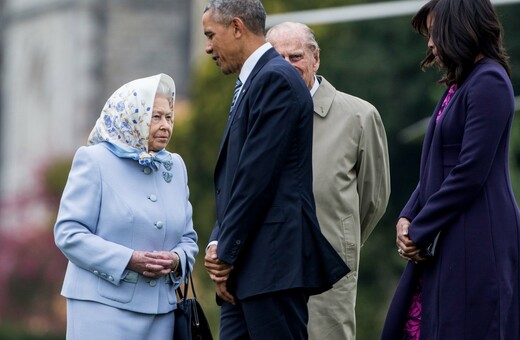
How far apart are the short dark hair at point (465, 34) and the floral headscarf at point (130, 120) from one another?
118cm

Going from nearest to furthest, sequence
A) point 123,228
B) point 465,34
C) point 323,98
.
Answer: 1. point 465,34
2. point 123,228
3. point 323,98

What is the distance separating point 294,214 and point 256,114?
16.7 inches

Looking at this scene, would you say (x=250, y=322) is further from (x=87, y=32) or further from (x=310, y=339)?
(x=87, y=32)

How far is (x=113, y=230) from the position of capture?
6.21 m

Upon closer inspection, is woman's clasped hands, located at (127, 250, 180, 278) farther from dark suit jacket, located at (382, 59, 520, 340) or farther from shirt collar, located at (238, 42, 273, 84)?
dark suit jacket, located at (382, 59, 520, 340)

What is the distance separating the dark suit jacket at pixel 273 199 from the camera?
230 inches

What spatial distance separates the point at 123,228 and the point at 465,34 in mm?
1613

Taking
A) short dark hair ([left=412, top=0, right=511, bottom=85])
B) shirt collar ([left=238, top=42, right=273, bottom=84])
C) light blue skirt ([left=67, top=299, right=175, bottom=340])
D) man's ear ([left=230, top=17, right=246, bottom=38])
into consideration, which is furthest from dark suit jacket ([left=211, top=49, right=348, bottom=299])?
short dark hair ([left=412, top=0, right=511, bottom=85])

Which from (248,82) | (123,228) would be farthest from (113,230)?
(248,82)

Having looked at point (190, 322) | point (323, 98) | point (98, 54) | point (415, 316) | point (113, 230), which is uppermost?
point (323, 98)

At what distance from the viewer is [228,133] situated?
6.08 metres

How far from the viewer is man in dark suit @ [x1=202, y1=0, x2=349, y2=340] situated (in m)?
5.86

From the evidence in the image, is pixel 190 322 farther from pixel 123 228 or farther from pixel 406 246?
pixel 406 246

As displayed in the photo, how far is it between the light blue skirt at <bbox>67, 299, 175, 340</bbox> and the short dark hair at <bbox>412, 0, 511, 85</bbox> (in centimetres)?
165
